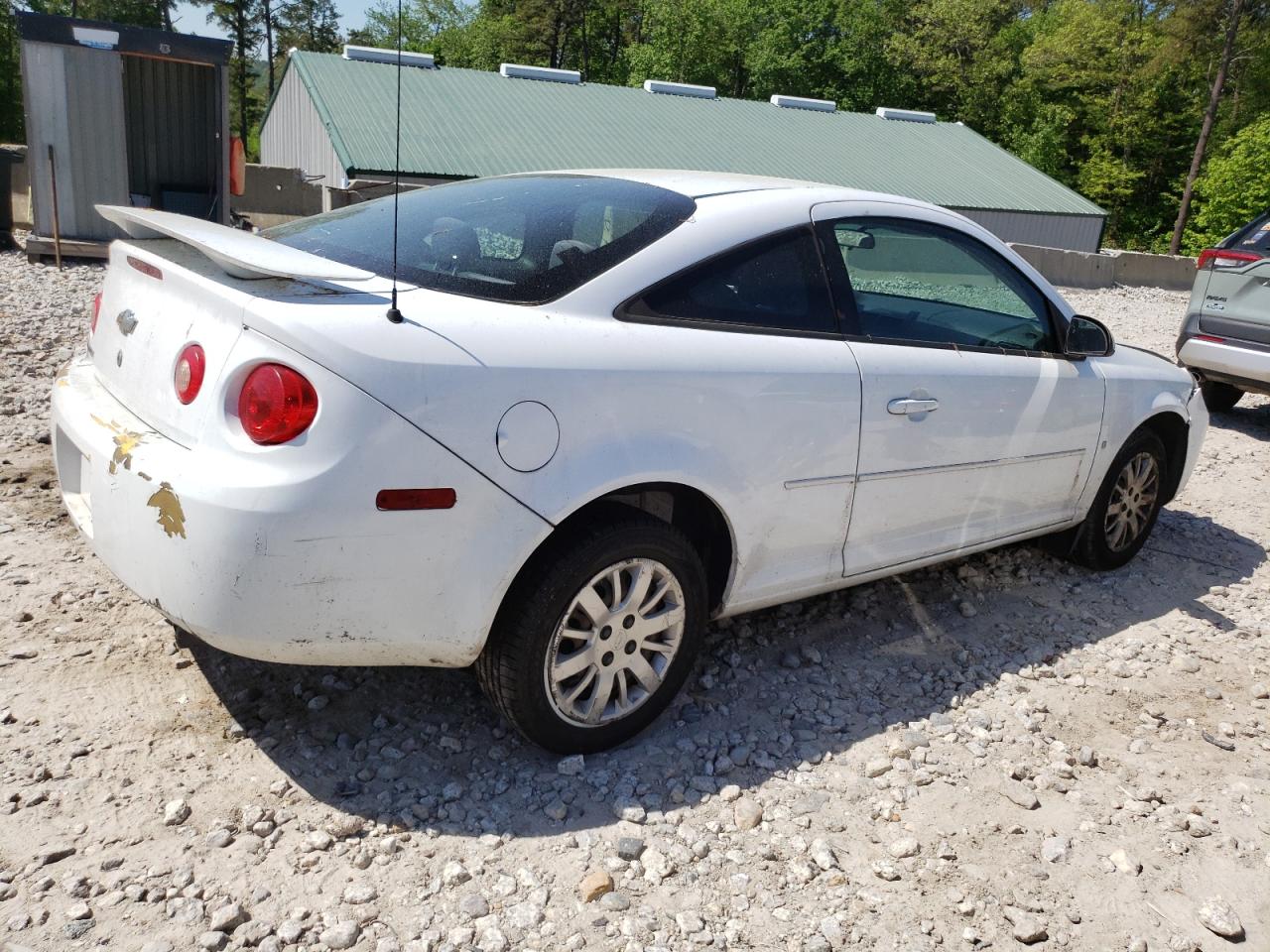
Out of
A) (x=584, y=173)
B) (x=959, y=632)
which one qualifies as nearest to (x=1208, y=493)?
(x=959, y=632)

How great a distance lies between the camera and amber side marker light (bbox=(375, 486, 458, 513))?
2369 mm

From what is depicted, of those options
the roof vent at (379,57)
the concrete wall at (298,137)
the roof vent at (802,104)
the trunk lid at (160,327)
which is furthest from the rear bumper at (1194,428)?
the roof vent at (802,104)

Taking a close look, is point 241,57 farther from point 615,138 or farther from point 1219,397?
point 1219,397

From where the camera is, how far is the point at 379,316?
245 centimetres

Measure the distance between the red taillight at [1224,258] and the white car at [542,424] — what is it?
5.00 meters

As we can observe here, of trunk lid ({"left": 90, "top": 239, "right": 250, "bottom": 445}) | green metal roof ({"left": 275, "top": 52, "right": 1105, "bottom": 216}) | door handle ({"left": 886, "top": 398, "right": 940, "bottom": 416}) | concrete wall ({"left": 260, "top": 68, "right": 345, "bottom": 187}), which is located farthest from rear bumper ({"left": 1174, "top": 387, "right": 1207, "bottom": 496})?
concrete wall ({"left": 260, "top": 68, "right": 345, "bottom": 187})

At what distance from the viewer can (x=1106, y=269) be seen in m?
23.0

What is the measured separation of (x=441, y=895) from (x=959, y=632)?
8.06ft

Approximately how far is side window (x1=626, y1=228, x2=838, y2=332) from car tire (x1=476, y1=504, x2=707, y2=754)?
24.2 inches

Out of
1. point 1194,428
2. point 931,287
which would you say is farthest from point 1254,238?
point 931,287

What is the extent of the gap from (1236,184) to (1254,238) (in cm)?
3572

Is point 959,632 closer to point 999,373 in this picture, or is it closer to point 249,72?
point 999,373

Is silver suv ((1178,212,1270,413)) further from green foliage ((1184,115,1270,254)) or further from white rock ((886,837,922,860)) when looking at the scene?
green foliage ((1184,115,1270,254))

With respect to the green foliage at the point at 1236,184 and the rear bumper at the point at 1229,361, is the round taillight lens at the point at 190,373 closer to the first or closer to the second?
the rear bumper at the point at 1229,361
